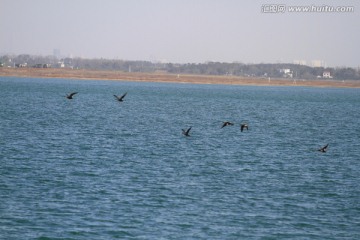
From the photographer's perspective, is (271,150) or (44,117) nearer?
(271,150)

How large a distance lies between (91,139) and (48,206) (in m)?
20.5

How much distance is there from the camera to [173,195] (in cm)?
2672

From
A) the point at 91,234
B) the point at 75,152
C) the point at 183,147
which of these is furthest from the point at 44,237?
the point at 183,147

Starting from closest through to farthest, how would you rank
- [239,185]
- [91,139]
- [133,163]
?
[239,185], [133,163], [91,139]

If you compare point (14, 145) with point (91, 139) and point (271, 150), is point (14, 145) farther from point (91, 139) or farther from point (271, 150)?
point (271, 150)

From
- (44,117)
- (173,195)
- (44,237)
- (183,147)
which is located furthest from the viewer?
(44,117)

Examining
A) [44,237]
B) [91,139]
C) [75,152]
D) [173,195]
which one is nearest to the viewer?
[44,237]

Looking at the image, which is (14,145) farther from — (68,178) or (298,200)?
(298,200)

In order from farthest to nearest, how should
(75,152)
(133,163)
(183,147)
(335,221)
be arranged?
(183,147) → (75,152) → (133,163) → (335,221)

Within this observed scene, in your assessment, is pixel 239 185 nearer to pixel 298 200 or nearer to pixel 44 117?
pixel 298 200

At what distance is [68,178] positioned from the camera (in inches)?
1161

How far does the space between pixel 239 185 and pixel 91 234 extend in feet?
31.6

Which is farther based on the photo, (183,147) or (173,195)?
(183,147)

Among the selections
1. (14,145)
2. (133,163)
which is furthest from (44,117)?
(133,163)
